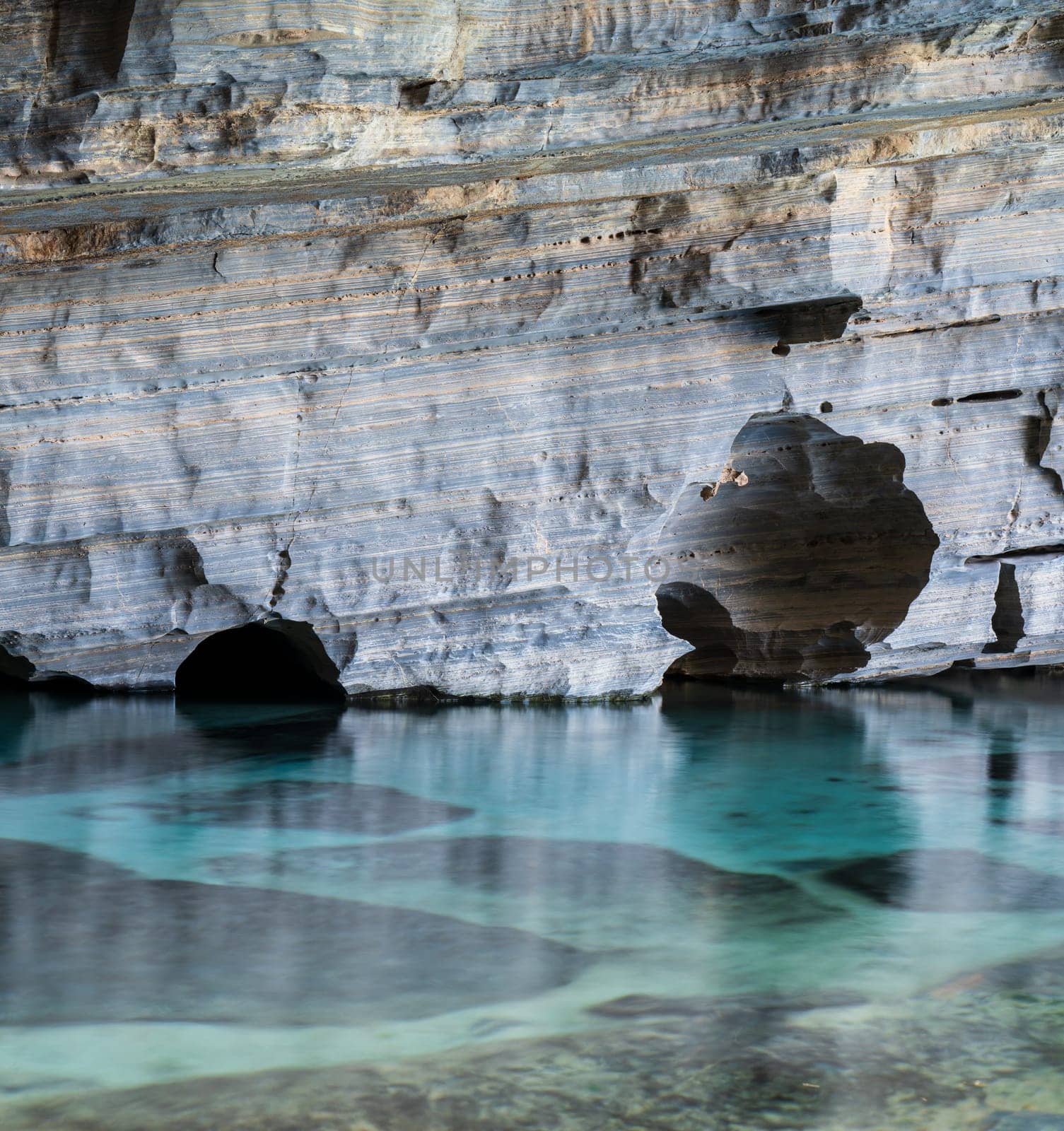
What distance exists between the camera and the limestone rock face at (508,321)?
6086 mm

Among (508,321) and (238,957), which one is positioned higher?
(508,321)

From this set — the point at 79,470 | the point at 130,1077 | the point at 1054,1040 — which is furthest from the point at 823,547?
the point at 130,1077

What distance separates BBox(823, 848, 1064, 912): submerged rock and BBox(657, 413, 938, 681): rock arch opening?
384 centimetres

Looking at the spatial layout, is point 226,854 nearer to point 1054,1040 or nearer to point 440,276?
point 1054,1040

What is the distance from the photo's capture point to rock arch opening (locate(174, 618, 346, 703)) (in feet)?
27.3

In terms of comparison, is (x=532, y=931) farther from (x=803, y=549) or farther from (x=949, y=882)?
(x=803, y=549)

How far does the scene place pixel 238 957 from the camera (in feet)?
11.6

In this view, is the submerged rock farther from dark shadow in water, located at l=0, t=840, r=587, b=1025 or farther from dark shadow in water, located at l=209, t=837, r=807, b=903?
dark shadow in water, located at l=0, t=840, r=587, b=1025

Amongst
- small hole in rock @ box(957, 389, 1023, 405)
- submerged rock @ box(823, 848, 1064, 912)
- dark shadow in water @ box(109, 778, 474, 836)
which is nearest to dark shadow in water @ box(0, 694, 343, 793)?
dark shadow in water @ box(109, 778, 474, 836)

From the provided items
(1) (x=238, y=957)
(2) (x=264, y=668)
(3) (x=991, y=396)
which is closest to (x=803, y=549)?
(3) (x=991, y=396)

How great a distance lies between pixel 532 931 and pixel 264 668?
21.9ft

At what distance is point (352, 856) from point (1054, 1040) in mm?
2440

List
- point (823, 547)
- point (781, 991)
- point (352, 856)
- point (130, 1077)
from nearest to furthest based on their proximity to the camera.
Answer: point (130, 1077) → point (781, 991) → point (352, 856) → point (823, 547)

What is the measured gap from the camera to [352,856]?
183 inches
